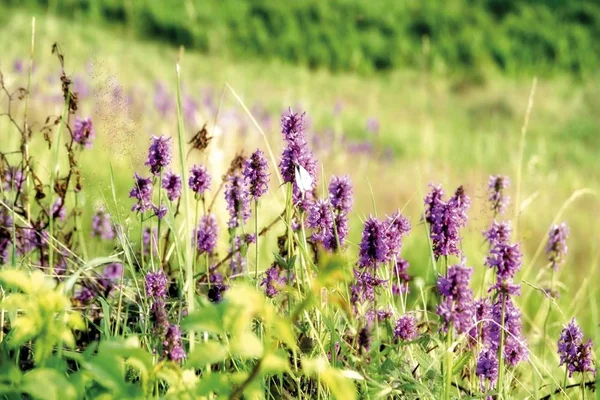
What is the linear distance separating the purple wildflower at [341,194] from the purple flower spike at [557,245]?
0.63 metres

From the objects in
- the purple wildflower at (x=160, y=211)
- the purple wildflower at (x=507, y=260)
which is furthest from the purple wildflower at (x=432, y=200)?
the purple wildflower at (x=160, y=211)

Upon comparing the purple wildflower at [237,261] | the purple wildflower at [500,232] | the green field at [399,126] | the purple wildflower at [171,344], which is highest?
the green field at [399,126]

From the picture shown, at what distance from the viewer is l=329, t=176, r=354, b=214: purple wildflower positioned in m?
1.62

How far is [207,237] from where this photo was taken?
1898 millimetres

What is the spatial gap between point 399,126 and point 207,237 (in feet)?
28.1

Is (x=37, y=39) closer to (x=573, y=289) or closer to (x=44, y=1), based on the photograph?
(x=44, y=1)

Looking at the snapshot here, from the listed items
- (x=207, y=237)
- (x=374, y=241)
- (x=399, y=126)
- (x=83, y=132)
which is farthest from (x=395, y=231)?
(x=399, y=126)

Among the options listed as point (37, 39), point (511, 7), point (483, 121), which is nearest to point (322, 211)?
point (37, 39)

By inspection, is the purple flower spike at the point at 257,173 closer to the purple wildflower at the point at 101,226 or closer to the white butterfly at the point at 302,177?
the white butterfly at the point at 302,177

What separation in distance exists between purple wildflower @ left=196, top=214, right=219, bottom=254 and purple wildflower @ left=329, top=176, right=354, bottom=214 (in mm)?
398

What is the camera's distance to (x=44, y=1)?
14531 mm

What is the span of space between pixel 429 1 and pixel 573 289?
39.4 feet

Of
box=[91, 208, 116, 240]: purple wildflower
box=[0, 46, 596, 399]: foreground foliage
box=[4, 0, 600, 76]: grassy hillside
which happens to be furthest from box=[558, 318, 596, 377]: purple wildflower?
box=[4, 0, 600, 76]: grassy hillside

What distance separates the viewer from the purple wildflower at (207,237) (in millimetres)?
1884
